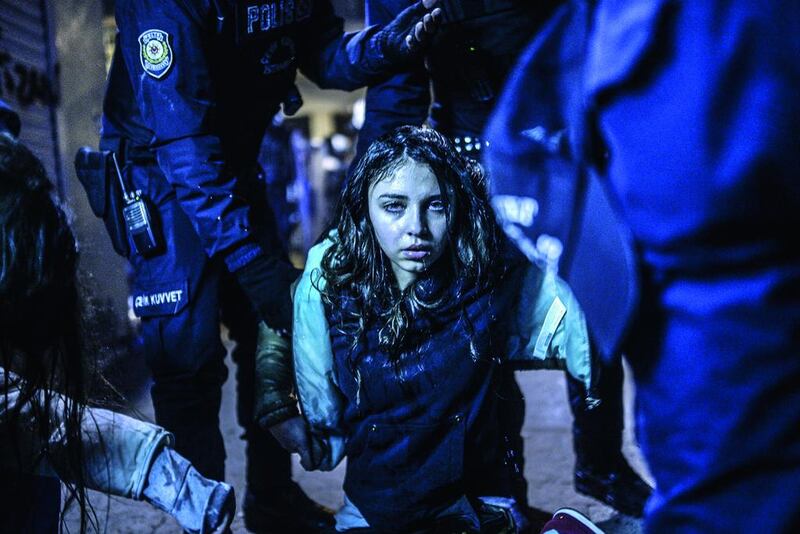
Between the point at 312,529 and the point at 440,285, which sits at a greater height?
the point at 440,285

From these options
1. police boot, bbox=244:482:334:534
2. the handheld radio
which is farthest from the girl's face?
police boot, bbox=244:482:334:534

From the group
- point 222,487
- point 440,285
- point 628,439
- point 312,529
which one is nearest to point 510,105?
point 440,285

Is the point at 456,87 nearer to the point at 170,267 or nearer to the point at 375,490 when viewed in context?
the point at 170,267

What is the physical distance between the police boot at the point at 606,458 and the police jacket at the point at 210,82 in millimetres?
1285

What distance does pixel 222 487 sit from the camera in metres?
1.47

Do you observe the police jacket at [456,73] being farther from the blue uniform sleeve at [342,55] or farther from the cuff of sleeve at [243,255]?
the cuff of sleeve at [243,255]

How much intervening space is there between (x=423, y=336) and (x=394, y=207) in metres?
0.34

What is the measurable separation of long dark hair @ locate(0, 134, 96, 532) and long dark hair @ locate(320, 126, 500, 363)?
627mm

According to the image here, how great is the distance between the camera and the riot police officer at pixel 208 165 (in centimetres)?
190

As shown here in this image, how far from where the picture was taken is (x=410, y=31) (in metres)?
1.94

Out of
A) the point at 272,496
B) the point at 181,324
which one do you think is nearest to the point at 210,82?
the point at 181,324

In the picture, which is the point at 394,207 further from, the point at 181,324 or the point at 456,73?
the point at 181,324

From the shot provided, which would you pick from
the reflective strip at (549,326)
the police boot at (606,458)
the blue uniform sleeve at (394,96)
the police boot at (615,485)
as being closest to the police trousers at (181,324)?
Result: the blue uniform sleeve at (394,96)

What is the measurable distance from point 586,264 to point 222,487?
95cm
